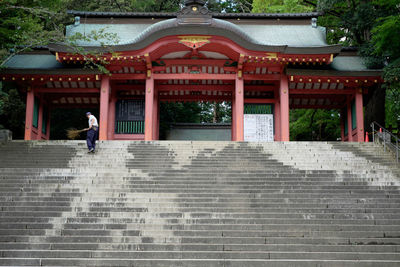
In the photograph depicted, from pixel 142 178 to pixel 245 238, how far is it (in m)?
3.44

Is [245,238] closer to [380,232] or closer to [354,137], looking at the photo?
[380,232]

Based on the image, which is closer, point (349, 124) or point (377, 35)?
point (377, 35)

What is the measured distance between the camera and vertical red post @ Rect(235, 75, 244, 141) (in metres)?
13.9

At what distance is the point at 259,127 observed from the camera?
16.0 metres

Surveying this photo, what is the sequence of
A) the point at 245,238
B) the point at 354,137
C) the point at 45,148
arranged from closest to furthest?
the point at 245,238
the point at 45,148
the point at 354,137

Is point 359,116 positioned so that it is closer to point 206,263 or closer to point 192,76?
point 192,76

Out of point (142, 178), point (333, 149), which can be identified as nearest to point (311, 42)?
point (333, 149)

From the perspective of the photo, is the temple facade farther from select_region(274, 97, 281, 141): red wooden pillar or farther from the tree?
the tree

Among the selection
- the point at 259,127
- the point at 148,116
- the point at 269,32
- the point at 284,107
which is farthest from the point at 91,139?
the point at 269,32

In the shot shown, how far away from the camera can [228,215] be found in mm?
7828

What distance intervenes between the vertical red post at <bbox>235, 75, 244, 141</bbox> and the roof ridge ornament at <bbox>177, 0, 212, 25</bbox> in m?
2.45

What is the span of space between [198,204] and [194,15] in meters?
7.84

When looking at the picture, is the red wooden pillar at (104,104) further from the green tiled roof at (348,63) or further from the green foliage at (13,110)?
the green tiled roof at (348,63)

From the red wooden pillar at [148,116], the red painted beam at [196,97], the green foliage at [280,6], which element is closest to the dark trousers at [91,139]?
the red wooden pillar at [148,116]
